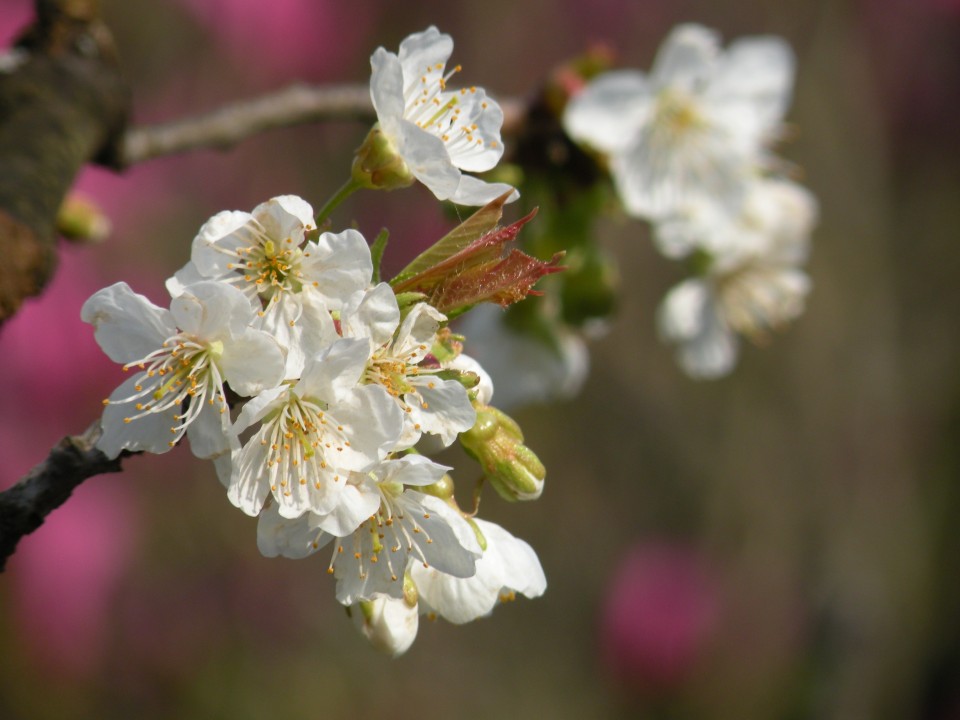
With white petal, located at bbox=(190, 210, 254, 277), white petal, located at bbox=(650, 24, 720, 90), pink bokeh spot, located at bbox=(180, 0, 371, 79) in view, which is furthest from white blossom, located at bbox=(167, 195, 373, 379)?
pink bokeh spot, located at bbox=(180, 0, 371, 79)

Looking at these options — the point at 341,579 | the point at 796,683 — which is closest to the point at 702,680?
the point at 796,683

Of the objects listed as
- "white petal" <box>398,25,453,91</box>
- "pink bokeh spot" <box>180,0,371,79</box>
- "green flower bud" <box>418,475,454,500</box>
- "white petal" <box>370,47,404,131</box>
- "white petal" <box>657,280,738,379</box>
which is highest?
"pink bokeh spot" <box>180,0,371,79</box>

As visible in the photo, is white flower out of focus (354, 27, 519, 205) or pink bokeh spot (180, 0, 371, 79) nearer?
white flower out of focus (354, 27, 519, 205)

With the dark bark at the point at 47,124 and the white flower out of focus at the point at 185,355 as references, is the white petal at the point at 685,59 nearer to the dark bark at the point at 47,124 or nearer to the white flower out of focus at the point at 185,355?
the dark bark at the point at 47,124

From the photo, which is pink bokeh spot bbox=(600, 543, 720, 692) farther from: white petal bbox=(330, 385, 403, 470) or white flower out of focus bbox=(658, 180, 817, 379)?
white petal bbox=(330, 385, 403, 470)

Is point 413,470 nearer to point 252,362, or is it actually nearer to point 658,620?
point 252,362

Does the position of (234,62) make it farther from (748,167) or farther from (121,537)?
(748,167)

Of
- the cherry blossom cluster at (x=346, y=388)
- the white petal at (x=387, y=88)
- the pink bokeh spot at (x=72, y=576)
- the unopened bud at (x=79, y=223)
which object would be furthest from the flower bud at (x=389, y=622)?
the pink bokeh spot at (x=72, y=576)
